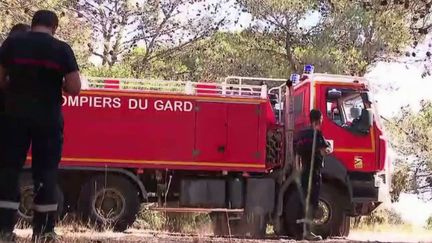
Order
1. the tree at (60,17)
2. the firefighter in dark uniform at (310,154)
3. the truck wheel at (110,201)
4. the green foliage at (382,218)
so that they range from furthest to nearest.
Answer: the green foliage at (382,218) < the tree at (60,17) < the truck wheel at (110,201) < the firefighter in dark uniform at (310,154)

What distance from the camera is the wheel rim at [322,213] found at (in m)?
11.0

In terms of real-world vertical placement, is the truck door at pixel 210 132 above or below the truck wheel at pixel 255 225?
above

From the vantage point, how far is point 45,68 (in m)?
5.15

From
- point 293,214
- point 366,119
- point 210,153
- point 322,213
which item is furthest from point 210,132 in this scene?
point 366,119

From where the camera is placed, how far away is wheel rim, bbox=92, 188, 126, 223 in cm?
1071

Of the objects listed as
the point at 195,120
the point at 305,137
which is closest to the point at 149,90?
the point at 195,120

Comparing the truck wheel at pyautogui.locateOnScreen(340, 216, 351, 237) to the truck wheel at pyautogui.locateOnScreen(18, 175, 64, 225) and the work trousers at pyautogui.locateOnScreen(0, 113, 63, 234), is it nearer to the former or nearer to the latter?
the truck wheel at pyautogui.locateOnScreen(18, 175, 64, 225)

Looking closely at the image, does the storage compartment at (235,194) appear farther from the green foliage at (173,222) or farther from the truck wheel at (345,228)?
the truck wheel at (345,228)

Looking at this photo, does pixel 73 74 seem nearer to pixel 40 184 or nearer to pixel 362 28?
pixel 40 184

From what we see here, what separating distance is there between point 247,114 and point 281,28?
12.1 meters

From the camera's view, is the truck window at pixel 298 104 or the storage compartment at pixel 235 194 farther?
the truck window at pixel 298 104

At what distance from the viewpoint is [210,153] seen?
11.0m

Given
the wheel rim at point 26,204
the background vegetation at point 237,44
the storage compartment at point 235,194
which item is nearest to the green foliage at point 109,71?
the background vegetation at point 237,44

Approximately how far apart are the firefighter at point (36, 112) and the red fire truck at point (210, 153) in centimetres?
535
